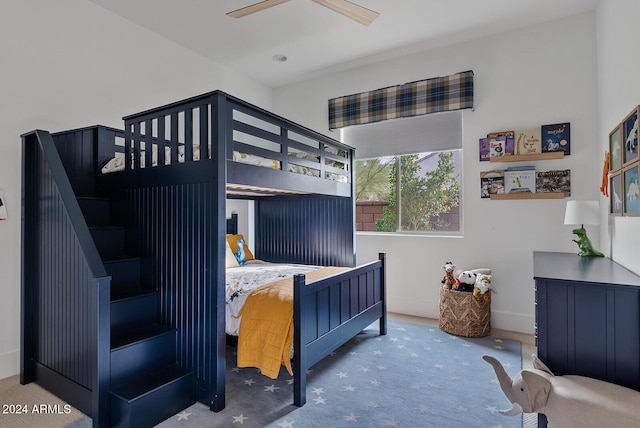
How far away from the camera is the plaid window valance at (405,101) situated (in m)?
3.51

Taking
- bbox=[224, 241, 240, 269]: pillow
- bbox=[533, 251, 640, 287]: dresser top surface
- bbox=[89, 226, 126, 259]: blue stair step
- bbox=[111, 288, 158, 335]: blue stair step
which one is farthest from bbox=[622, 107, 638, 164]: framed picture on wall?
bbox=[224, 241, 240, 269]: pillow

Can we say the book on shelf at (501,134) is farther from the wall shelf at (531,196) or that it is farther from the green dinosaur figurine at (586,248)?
the green dinosaur figurine at (586,248)

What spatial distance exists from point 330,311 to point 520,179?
7.10ft

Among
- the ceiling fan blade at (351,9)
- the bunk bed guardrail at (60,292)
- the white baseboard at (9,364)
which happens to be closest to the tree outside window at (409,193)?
the ceiling fan blade at (351,9)

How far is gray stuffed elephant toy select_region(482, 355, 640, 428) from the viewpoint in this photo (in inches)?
48.6

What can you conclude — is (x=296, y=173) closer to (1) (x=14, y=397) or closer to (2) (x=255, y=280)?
(2) (x=255, y=280)

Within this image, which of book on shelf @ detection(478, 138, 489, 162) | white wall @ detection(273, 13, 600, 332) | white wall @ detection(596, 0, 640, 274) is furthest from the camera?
book on shelf @ detection(478, 138, 489, 162)

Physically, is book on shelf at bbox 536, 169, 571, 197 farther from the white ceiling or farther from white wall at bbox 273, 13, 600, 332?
the white ceiling

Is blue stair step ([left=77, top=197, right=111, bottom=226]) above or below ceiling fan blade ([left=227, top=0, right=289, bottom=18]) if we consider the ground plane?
below

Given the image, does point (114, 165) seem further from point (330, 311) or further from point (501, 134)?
point (501, 134)

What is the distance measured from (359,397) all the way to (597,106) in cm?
299

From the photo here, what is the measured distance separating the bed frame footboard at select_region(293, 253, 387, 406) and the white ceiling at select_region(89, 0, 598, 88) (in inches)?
83.6

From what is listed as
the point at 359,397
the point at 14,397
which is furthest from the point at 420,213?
the point at 14,397

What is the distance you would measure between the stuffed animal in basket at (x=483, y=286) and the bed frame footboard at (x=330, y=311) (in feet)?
2.66
